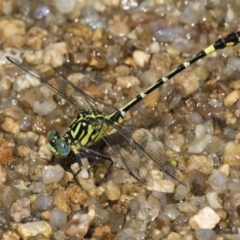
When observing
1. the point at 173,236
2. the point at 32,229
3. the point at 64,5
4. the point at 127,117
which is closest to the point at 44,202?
the point at 32,229

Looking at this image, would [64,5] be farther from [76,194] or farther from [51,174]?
[76,194]

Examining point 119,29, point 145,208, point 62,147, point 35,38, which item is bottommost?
point 145,208

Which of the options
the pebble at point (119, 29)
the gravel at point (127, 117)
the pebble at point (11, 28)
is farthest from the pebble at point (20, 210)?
the pebble at point (119, 29)

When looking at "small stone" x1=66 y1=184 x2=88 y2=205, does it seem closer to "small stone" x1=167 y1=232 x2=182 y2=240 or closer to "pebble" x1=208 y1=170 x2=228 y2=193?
"small stone" x1=167 y1=232 x2=182 y2=240

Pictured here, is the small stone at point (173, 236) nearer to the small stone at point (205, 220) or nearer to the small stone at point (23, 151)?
the small stone at point (205, 220)

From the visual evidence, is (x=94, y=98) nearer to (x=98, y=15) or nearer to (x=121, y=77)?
(x=121, y=77)

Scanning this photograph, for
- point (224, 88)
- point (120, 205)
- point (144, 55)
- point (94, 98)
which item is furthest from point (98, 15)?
point (120, 205)
